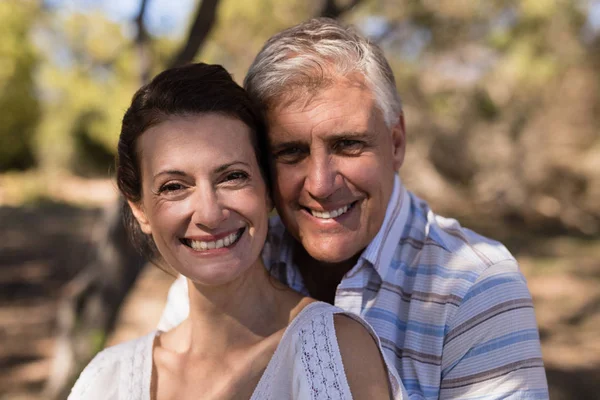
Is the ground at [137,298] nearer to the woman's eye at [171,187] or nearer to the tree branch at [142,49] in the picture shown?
the tree branch at [142,49]

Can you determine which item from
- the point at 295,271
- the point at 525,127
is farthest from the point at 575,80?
the point at 295,271

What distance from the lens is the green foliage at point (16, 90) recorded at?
17.1 meters

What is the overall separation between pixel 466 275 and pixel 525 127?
1016 cm

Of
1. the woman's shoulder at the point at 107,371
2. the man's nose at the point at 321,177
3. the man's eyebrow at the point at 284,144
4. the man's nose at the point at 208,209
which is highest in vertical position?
the man's eyebrow at the point at 284,144

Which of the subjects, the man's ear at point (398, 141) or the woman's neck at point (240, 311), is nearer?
the woman's neck at point (240, 311)

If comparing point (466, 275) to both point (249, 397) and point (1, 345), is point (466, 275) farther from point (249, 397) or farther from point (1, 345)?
point (1, 345)

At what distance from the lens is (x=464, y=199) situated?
1245 cm

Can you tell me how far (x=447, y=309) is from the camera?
1.97 metres

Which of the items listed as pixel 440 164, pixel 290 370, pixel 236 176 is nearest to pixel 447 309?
pixel 290 370

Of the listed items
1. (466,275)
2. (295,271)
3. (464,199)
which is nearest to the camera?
(466,275)

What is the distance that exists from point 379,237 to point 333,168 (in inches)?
10.9

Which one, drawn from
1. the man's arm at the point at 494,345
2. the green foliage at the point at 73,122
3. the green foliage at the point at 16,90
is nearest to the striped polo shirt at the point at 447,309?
the man's arm at the point at 494,345

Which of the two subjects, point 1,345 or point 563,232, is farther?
point 563,232

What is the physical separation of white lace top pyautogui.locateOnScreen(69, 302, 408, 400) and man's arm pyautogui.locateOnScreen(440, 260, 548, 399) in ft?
1.02
